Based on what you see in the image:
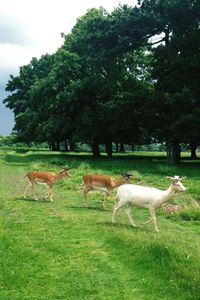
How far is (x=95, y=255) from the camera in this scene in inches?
536

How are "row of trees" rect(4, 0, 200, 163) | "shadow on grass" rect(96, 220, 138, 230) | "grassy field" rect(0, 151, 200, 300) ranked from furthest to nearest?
"row of trees" rect(4, 0, 200, 163), "shadow on grass" rect(96, 220, 138, 230), "grassy field" rect(0, 151, 200, 300)

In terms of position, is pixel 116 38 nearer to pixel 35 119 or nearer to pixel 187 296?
pixel 35 119

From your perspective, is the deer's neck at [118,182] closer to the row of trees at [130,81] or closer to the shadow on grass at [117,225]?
the shadow on grass at [117,225]

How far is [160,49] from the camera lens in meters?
53.5

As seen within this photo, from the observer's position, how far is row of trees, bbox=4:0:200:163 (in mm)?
50531

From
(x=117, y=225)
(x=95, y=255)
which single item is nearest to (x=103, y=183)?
(x=117, y=225)

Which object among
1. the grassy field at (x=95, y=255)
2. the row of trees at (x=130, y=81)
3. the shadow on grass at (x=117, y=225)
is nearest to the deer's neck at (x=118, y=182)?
the grassy field at (x=95, y=255)

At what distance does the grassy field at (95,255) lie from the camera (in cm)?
1092

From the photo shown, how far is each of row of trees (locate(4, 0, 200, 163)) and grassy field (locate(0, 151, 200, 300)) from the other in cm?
2948

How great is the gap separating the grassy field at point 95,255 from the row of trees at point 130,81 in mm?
29477

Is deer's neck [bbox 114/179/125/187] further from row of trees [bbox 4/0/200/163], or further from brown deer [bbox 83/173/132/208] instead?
row of trees [bbox 4/0/200/163]

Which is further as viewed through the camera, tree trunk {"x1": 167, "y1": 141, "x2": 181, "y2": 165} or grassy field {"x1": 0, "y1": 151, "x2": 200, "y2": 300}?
tree trunk {"x1": 167, "y1": 141, "x2": 181, "y2": 165}

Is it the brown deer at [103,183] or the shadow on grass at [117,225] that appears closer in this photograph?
the shadow on grass at [117,225]

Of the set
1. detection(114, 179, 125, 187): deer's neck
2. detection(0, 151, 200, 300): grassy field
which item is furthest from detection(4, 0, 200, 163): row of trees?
detection(0, 151, 200, 300): grassy field
